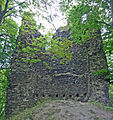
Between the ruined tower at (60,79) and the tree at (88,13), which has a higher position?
the tree at (88,13)

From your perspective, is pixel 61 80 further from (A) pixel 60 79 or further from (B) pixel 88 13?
(B) pixel 88 13

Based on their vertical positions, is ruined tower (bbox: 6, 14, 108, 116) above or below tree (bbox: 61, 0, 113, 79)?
below

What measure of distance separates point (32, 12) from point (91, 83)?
630 cm

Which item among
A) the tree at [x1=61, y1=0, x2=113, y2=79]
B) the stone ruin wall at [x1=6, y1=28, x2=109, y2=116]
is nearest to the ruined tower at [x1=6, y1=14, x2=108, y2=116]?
the stone ruin wall at [x1=6, y1=28, x2=109, y2=116]

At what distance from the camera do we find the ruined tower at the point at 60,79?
7463 mm

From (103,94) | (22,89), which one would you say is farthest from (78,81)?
(22,89)

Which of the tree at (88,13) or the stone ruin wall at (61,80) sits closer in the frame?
the tree at (88,13)

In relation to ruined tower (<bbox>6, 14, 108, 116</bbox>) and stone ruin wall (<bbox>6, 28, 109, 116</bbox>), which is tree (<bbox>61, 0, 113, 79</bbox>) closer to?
stone ruin wall (<bbox>6, 28, 109, 116</bbox>)

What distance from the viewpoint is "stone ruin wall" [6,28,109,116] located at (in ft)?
24.4

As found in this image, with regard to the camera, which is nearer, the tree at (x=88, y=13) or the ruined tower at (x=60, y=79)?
the tree at (x=88, y=13)

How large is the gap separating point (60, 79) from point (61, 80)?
0.12 meters

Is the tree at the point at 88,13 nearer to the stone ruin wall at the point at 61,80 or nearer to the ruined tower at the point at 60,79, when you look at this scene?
the stone ruin wall at the point at 61,80

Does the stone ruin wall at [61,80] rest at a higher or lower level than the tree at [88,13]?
lower

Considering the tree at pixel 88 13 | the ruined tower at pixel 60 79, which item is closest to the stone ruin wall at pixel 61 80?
the ruined tower at pixel 60 79
